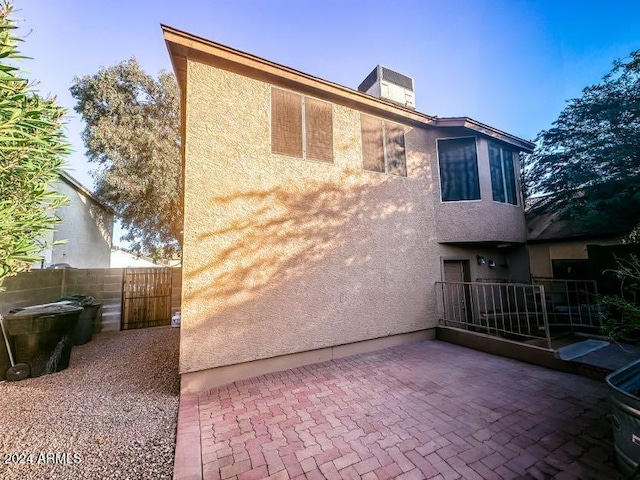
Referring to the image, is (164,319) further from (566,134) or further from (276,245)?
(566,134)

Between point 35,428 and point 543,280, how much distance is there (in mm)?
13884

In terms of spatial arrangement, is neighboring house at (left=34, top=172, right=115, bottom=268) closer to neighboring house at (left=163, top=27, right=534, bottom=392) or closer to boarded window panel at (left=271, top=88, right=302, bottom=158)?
neighboring house at (left=163, top=27, right=534, bottom=392)

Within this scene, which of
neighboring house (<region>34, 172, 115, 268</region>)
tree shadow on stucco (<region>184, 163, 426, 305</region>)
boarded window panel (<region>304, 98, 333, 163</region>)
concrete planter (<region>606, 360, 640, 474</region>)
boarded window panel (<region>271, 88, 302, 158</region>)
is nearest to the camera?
concrete planter (<region>606, 360, 640, 474</region>)

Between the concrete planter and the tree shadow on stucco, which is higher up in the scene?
the tree shadow on stucco

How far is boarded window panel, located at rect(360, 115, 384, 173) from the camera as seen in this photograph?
7.20 m

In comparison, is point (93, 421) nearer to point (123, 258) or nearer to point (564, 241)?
point (564, 241)

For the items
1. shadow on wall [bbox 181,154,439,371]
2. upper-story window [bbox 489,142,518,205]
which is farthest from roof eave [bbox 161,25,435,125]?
upper-story window [bbox 489,142,518,205]

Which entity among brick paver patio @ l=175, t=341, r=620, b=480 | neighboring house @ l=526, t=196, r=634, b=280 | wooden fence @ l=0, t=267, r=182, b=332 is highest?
neighboring house @ l=526, t=196, r=634, b=280

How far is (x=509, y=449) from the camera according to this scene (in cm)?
298

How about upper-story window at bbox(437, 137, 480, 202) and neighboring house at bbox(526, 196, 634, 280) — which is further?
upper-story window at bbox(437, 137, 480, 202)

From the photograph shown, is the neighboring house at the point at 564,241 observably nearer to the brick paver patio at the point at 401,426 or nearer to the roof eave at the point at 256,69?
the brick paver patio at the point at 401,426

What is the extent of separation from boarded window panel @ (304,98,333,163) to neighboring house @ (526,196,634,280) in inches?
340

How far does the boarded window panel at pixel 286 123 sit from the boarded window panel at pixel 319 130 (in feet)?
0.83

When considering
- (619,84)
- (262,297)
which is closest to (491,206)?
(619,84)
